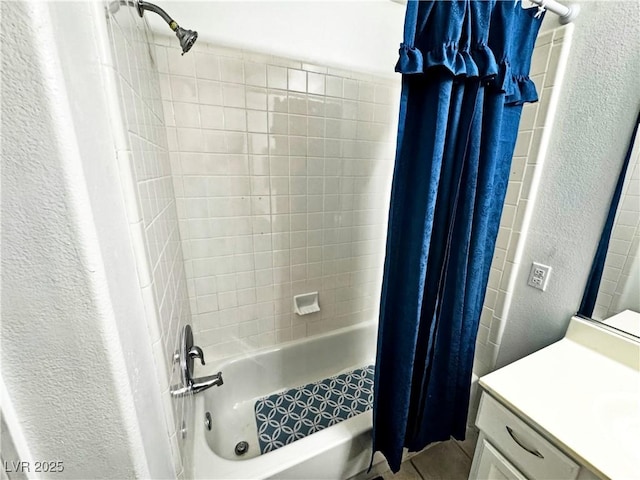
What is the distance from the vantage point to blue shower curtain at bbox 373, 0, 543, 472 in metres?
0.76

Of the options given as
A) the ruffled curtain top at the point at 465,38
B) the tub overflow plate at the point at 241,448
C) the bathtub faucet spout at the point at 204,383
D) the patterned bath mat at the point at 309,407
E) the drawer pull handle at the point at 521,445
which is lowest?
the tub overflow plate at the point at 241,448

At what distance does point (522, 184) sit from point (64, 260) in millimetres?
1482

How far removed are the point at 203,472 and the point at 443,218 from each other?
1214 millimetres

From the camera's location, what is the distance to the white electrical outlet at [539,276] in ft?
3.55

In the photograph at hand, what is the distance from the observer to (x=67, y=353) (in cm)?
41

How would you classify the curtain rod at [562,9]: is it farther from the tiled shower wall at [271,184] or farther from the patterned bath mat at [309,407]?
the patterned bath mat at [309,407]

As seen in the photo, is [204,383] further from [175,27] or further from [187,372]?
[175,27]

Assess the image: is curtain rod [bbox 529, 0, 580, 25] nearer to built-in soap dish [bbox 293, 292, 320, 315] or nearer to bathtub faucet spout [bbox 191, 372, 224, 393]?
built-in soap dish [bbox 293, 292, 320, 315]

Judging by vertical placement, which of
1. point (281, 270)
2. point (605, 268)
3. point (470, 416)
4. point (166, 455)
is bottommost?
point (470, 416)

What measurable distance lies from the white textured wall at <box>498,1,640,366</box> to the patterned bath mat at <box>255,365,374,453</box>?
35.7 inches

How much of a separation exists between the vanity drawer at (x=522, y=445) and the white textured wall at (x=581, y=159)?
50cm

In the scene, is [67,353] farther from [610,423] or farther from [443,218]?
[610,423]

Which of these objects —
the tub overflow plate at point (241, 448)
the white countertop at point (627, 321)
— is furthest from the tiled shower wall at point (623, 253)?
the tub overflow plate at point (241, 448)

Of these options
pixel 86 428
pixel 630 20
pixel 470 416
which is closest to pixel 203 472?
pixel 86 428
